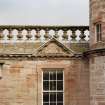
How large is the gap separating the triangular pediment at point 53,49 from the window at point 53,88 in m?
0.80

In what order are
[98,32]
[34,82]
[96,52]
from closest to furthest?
[96,52], [98,32], [34,82]

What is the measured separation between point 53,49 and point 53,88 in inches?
67.2

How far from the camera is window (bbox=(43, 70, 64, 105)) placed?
2114 cm

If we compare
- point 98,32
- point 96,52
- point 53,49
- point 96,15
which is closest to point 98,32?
point 98,32

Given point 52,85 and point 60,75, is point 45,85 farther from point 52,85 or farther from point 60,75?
point 60,75

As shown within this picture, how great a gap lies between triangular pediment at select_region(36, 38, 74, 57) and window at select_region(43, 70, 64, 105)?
80cm

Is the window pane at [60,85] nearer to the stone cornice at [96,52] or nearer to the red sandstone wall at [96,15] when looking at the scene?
the stone cornice at [96,52]

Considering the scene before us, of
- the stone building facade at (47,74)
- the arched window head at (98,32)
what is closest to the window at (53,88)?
the stone building facade at (47,74)

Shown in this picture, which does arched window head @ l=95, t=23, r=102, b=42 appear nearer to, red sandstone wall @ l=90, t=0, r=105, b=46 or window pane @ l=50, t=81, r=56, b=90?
red sandstone wall @ l=90, t=0, r=105, b=46

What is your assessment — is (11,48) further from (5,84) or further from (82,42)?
(82,42)

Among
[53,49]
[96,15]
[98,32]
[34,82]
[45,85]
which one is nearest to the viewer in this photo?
[96,15]

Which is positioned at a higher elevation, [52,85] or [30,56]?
[30,56]

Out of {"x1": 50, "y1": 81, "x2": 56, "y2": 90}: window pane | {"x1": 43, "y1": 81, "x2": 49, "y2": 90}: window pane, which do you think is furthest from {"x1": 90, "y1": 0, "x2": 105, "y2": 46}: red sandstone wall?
{"x1": 43, "y1": 81, "x2": 49, "y2": 90}: window pane

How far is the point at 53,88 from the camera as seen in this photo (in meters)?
21.2
